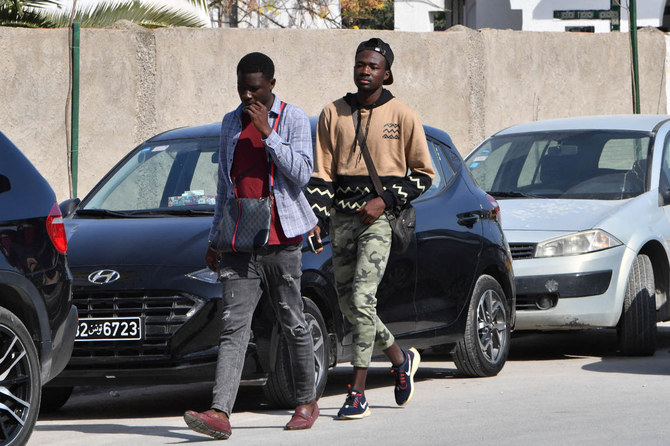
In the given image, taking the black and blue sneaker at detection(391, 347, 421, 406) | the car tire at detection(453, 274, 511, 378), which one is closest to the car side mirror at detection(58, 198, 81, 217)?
the black and blue sneaker at detection(391, 347, 421, 406)

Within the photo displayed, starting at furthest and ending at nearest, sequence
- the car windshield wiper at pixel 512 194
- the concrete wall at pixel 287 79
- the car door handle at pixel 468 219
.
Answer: the concrete wall at pixel 287 79 → the car windshield wiper at pixel 512 194 → the car door handle at pixel 468 219

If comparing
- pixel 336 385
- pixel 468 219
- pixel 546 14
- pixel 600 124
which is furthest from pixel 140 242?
pixel 546 14

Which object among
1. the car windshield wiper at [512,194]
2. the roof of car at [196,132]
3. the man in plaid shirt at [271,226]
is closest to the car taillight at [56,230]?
the man in plaid shirt at [271,226]

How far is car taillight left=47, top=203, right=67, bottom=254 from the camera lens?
5.79m

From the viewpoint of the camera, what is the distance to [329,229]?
6758 millimetres

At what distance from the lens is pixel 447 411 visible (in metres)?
6.91

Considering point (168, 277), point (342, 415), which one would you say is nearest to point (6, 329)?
point (168, 277)

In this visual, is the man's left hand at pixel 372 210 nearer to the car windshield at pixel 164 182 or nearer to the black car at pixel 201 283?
the black car at pixel 201 283

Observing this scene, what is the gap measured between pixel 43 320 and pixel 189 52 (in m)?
7.52

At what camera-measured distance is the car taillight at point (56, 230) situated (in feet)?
19.0

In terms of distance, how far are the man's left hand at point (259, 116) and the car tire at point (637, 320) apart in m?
4.18

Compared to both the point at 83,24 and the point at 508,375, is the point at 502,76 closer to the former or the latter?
the point at 83,24

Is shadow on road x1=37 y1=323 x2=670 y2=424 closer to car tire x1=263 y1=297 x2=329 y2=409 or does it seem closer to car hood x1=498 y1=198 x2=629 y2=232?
car tire x1=263 y1=297 x2=329 y2=409

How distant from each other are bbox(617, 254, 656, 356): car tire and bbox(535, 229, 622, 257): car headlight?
0.32m
